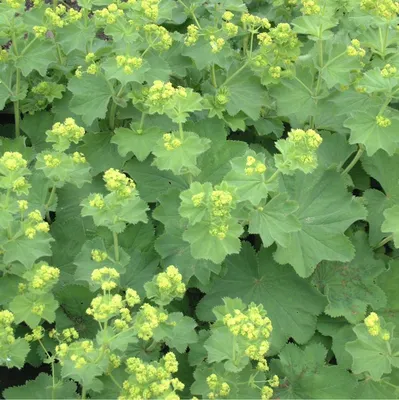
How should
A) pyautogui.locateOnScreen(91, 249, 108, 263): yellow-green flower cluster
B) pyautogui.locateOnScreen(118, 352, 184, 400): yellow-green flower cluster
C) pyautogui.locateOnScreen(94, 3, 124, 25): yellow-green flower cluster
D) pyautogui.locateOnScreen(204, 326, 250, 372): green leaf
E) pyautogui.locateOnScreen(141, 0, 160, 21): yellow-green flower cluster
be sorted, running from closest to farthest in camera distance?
pyautogui.locateOnScreen(118, 352, 184, 400): yellow-green flower cluster → pyautogui.locateOnScreen(204, 326, 250, 372): green leaf → pyautogui.locateOnScreen(91, 249, 108, 263): yellow-green flower cluster → pyautogui.locateOnScreen(141, 0, 160, 21): yellow-green flower cluster → pyautogui.locateOnScreen(94, 3, 124, 25): yellow-green flower cluster

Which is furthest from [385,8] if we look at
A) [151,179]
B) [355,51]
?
[151,179]

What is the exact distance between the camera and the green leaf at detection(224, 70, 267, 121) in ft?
14.0

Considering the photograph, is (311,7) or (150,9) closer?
(150,9)

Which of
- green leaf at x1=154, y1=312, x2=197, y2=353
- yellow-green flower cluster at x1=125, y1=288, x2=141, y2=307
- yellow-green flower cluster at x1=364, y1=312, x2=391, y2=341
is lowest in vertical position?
green leaf at x1=154, y1=312, x2=197, y2=353

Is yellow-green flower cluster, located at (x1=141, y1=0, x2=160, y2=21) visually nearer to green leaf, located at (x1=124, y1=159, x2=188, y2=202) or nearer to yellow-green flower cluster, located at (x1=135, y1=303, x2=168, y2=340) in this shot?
green leaf, located at (x1=124, y1=159, x2=188, y2=202)

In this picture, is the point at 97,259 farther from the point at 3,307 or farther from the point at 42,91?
the point at 42,91

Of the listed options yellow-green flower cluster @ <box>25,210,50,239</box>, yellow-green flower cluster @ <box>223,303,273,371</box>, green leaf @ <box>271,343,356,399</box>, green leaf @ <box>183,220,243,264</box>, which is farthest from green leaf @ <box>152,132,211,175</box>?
Answer: green leaf @ <box>271,343,356,399</box>

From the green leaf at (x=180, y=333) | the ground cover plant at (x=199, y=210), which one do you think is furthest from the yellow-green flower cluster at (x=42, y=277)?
the green leaf at (x=180, y=333)

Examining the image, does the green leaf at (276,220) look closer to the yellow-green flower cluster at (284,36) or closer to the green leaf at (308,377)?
the green leaf at (308,377)

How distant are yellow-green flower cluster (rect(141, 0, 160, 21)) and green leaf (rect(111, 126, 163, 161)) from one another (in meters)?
0.68

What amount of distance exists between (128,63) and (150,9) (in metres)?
→ 0.37

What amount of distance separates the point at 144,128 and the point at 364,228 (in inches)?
65.3

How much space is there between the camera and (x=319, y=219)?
394cm

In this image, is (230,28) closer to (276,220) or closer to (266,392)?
(276,220)
